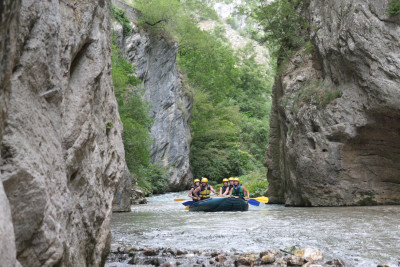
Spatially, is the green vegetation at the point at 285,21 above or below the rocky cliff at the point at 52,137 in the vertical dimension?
above

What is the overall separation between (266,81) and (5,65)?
4919 cm

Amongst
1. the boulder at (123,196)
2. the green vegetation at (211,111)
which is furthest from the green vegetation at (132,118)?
the green vegetation at (211,111)

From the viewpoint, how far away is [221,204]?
1434 centimetres

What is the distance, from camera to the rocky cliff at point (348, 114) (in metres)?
13.2

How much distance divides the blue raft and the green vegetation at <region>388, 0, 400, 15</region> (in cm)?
792

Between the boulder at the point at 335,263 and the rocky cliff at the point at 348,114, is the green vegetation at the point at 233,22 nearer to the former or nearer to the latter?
the rocky cliff at the point at 348,114

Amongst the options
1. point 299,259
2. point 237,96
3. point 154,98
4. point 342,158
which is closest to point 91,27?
point 299,259

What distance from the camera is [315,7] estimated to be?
1666cm

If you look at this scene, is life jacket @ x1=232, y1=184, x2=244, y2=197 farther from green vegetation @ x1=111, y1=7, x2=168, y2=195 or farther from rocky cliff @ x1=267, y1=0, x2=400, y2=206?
green vegetation @ x1=111, y1=7, x2=168, y2=195

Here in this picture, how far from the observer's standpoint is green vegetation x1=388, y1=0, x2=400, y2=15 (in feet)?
42.1

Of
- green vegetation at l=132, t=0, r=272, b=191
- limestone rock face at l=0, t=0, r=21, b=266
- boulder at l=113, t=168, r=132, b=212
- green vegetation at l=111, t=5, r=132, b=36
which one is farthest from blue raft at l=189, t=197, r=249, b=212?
green vegetation at l=132, t=0, r=272, b=191

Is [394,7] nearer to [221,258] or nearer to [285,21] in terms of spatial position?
[285,21]

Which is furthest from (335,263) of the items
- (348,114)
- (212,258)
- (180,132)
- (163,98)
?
(180,132)

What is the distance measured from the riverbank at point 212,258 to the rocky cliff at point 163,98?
2405cm
